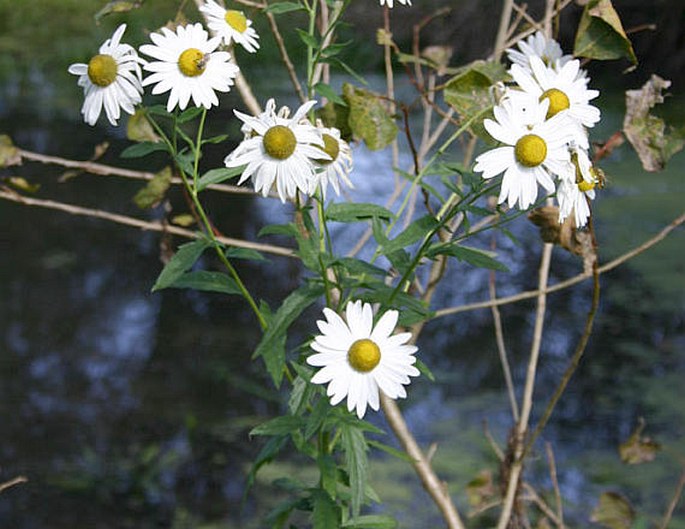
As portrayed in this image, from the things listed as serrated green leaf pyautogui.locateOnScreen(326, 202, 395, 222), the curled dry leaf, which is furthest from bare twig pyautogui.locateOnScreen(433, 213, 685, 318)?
serrated green leaf pyautogui.locateOnScreen(326, 202, 395, 222)

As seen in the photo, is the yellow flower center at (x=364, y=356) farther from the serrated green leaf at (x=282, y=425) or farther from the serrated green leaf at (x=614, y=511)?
the serrated green leaf at (x=614, y=511)

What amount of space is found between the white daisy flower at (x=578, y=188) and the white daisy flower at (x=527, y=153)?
0.01 meters

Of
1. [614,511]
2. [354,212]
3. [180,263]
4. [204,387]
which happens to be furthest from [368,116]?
[204,387]

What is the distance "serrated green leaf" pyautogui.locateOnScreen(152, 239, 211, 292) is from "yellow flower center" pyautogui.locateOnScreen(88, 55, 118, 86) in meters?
0.15

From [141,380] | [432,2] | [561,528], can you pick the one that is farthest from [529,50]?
[432,2]

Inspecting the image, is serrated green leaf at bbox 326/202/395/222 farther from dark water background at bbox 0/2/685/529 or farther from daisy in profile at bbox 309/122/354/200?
dark water background at bbox 0/2/685/529

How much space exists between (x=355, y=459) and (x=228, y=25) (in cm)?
39

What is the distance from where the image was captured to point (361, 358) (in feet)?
2.51

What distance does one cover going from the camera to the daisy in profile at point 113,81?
817mm

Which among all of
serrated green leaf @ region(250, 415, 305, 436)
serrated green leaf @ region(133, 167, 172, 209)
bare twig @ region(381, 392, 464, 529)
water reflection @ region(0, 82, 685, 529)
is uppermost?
water reflection @ region(0, 82, 685, 529)

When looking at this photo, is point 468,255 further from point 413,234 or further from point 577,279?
point 577,279

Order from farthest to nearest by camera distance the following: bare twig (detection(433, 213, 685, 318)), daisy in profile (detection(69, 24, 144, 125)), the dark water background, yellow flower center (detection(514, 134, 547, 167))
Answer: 1. the dark water background
2. bare twig (detection(433, 213, 685, 318))
3. daisy in profile (detection(69, 24, 144, 125))
4. yellow flower center (detection(514, 134, 547, 167))

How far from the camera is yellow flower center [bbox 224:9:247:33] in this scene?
87 centimetres

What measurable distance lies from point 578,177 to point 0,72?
5.48 metres
